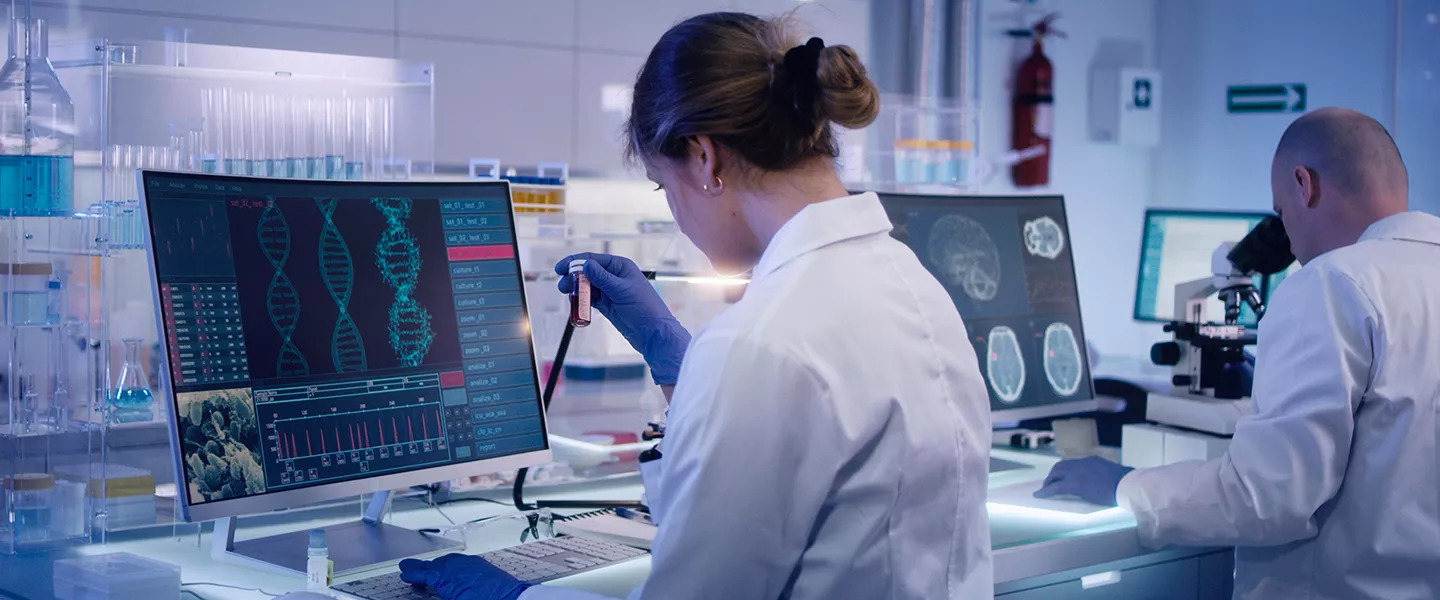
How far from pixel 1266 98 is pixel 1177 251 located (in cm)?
236

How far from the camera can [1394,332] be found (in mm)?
1988

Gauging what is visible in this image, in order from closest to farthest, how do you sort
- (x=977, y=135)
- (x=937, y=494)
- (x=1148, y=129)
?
(x=937, y=494) → (x=977, y=135) → (x=1148, y=129)

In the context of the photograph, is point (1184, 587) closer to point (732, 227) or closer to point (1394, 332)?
point (1394, 332)

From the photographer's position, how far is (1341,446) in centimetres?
200

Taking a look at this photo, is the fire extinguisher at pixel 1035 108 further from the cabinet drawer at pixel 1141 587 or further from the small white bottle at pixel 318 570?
the small white bottle at pixel 318 570

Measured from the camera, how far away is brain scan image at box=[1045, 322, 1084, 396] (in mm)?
A: 2697

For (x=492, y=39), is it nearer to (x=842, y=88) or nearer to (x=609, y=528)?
(x=609, y=528)

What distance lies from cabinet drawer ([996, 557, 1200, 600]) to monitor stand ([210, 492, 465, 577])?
0.90 meters

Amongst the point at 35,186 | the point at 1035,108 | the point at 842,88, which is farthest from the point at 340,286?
the point at 1035,108

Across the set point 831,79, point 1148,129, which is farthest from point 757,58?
point 1148,129

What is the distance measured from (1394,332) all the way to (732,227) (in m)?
1.18

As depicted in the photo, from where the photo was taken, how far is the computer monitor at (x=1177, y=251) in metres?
4.03

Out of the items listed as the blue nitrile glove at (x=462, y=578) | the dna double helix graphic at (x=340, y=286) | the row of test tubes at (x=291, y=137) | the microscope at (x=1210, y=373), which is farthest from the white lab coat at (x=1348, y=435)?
the row of test tubes at (x=291, y=137)

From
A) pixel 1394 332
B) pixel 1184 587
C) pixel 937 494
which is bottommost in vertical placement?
pixel 1184 587
